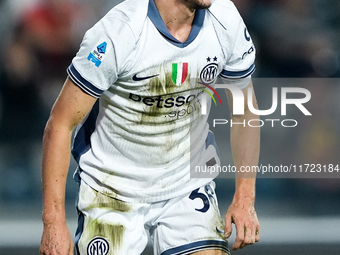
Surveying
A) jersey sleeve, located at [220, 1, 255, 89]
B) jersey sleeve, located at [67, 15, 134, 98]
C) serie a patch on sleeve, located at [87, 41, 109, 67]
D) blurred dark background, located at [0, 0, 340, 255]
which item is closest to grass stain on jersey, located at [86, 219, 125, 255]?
jersey sleeve, located at [67, 15, 134, 98]

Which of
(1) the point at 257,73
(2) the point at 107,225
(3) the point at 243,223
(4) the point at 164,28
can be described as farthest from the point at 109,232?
(1) the point at 257,73

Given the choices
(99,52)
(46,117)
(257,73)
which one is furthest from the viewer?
(257,73)

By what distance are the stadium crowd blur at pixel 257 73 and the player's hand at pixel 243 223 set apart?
1.83m

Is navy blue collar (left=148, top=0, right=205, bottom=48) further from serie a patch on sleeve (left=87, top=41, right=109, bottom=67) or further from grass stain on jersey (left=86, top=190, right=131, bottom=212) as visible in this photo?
grass stain on jersey (left=86, top=190, right=131, bottom=212)

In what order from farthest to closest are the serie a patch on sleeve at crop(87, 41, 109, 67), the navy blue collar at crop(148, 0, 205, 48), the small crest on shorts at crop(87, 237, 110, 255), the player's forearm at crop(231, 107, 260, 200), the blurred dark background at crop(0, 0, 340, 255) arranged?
the blurred dark background at crop(0, 0, 340, 255), the player's forearm at crop(231, 107, 260, 200), the small crest on shorts at crop(87, 237, 110, 255), the navy blue collar at crop(148, 0, 205, 48), the serie a patch on sleeve at crop(87, 41, 109, 67)

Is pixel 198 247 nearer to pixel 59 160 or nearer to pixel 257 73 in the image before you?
pixel 59 160

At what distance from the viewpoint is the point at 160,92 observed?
213 centimetres

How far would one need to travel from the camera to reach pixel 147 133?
2193 mm

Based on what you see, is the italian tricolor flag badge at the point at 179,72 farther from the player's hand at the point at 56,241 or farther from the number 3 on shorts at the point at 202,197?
the player's hand at the point at 56,241

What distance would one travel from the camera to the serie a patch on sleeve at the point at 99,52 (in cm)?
197

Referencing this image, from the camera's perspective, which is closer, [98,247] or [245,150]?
[98,247]

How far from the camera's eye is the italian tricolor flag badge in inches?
83.2

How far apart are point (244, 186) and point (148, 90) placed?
1.82ft

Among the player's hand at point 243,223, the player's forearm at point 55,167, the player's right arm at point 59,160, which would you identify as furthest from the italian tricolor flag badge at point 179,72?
the player's hand at point 243,223
